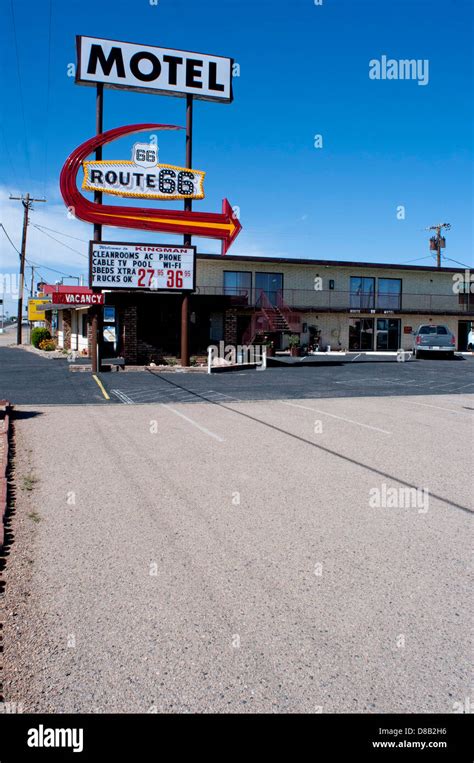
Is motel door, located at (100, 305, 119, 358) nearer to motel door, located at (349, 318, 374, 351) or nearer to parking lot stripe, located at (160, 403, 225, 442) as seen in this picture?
motel door, located at (349, 318, 374, 351)

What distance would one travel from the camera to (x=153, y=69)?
79.0 feet

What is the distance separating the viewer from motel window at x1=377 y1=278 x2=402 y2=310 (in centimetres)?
4172

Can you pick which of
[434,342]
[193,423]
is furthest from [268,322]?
[193,423]

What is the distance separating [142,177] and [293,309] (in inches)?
664

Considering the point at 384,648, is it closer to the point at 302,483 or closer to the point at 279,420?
the point at 302,483

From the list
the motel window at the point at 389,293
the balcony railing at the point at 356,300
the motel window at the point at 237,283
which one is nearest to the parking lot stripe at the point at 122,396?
the balcony railing at the point at 356,300

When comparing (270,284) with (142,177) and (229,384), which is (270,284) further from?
(229,384)

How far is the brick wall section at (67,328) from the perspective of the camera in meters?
39.4

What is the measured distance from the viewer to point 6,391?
17703 mm

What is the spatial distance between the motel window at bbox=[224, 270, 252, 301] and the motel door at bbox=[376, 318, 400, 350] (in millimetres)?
10245

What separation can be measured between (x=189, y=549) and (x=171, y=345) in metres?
24.0

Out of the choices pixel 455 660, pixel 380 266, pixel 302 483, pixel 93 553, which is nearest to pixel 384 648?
pixel 455 660

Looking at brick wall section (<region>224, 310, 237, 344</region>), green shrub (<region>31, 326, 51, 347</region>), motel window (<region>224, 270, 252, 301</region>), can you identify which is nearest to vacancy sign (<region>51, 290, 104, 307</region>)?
brick wall section (<region>224, 310, 237, 344</region>)

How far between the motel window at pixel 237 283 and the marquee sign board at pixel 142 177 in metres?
13.0
